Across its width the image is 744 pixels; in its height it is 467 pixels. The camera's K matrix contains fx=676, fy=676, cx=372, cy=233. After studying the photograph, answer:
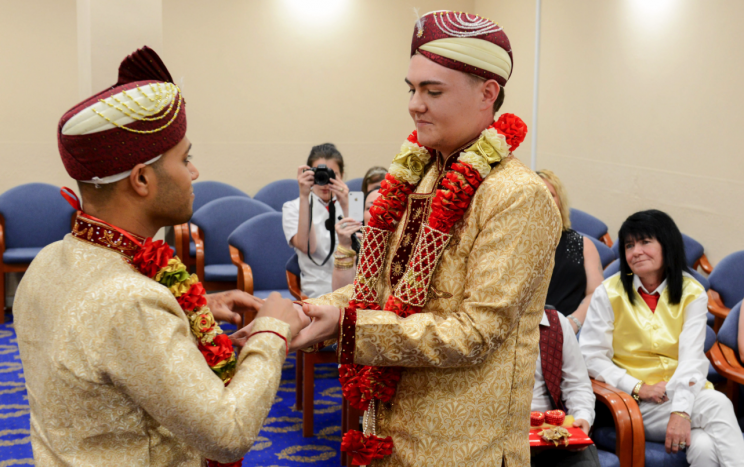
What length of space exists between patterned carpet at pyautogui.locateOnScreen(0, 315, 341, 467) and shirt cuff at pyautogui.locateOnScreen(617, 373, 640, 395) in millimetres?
1363

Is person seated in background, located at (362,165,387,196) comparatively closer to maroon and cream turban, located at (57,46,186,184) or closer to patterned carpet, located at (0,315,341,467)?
patterned carpet, located at (0,315,341,467)

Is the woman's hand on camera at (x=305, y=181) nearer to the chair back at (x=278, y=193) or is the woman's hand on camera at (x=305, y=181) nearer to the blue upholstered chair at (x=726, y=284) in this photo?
the blue upholstered chair at (x=726, y=284)

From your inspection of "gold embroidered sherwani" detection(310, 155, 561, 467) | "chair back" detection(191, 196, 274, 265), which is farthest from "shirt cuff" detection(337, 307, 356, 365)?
"chair back" detection(191, 196, 274, 265)

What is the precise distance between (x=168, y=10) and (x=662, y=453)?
5636 mm

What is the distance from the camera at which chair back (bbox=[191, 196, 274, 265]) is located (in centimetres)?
509

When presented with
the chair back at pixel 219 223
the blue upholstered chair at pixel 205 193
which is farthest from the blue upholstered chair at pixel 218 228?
the blue upholstered chair at pixel 205 193

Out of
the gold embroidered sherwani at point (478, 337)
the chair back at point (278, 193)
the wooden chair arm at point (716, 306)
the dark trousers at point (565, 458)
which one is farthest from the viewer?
the chair back at point (278, 193)

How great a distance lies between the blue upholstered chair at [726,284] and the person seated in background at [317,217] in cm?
208

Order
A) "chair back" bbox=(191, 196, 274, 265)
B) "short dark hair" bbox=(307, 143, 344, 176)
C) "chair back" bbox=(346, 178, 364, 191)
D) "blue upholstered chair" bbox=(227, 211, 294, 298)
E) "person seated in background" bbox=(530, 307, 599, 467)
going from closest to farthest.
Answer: "person seated in background" bbox=(530, 307, 599, 467) < "short dark hair" bbox=(307, 143, 344, 176) < "blue upholstered chair" bbox=(227, 211, 294, 298) < "chair back" bbox=(191, 196, 274, 265) < "chair back" bbox=(346, 178, 364, 191)

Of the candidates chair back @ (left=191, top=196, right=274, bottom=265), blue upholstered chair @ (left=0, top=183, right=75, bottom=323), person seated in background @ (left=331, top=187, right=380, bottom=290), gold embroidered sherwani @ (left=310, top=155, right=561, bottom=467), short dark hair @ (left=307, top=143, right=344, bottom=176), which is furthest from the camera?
blue upholstered chair @ (left=0, top=183, right=75, bottom=323)

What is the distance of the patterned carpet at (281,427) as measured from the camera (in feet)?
10.7

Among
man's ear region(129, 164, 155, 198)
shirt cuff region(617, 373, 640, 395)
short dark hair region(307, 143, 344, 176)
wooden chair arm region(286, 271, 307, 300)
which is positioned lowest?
shirt cuff region(617, 373, 640, 395)

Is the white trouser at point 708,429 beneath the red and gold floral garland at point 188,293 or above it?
beneath

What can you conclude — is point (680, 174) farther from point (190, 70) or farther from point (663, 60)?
point (190, 70)
